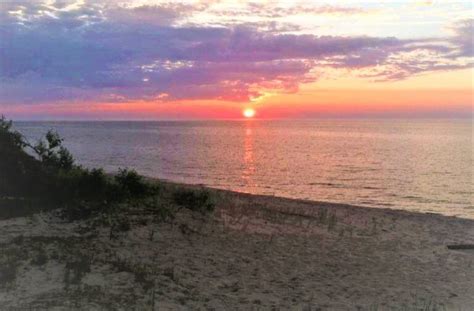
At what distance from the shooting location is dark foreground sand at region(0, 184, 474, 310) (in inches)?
340

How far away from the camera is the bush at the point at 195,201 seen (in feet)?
52.3

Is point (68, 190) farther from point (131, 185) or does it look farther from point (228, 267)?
point (228, 267)

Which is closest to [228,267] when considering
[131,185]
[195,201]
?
[195,201]

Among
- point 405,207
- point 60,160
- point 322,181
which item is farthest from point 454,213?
point 60,160

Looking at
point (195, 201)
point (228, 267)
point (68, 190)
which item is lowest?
point (228, 267)

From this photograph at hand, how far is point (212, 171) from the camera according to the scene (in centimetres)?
4447

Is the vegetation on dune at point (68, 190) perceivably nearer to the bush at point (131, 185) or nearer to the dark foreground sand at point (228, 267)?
the bush at point (131, 185)

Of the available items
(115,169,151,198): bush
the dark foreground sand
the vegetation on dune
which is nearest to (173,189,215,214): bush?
the vegetation on dune

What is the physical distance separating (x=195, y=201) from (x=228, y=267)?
5456 mm

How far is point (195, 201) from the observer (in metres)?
16.2

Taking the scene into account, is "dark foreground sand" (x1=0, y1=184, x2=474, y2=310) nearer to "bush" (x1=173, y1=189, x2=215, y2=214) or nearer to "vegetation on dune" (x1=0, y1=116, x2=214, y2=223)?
"bush" (x1=173, y1=189, x2=215, y2=214)

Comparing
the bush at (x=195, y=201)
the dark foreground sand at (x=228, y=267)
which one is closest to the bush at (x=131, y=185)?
the bush at (x=195, y=201)

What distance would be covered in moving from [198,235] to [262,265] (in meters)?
2.57

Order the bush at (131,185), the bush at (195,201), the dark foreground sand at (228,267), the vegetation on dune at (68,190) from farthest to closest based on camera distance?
the bush at (195,201), the bush at (131,185), the vegetation on dune at (68,190), the dark foreground sand at (228,267)
